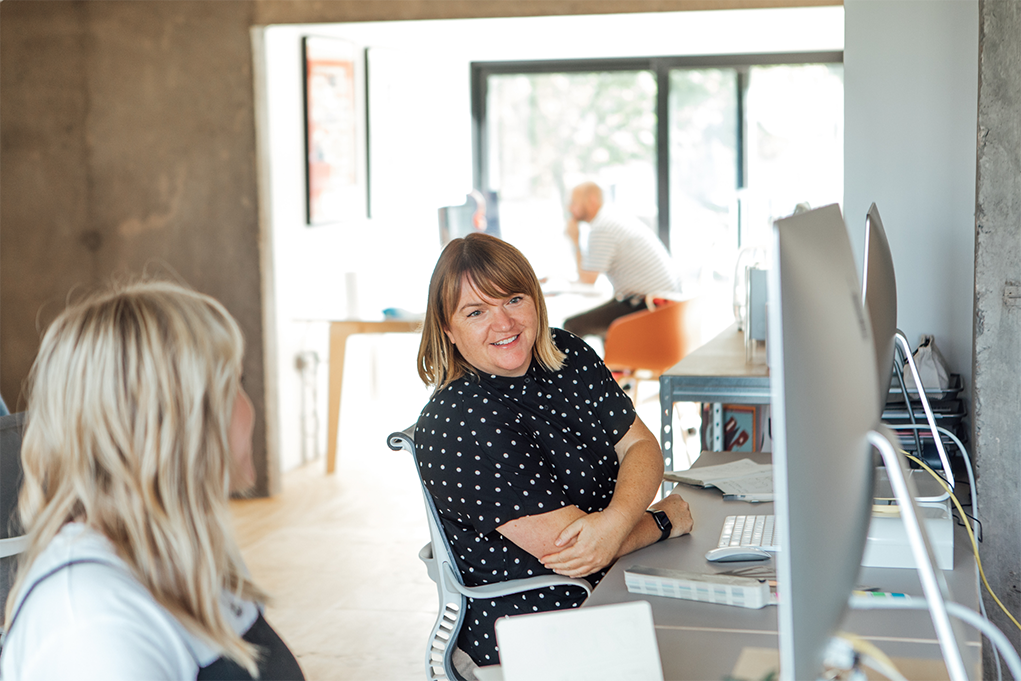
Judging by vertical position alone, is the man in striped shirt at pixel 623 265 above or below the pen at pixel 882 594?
above

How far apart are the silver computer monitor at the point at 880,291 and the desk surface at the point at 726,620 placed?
296 millimetres

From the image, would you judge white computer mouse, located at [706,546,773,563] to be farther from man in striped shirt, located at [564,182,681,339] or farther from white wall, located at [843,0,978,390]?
man in striped shirt, located at [564,182,681,339]

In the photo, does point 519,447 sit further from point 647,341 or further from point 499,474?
point 647,341

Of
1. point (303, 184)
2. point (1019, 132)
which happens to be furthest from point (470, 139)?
point (1019, 132)

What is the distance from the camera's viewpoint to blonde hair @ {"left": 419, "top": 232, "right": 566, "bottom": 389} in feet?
6.55

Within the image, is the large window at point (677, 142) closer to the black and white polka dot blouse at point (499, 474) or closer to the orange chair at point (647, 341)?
the orange chair at point (647, 341)

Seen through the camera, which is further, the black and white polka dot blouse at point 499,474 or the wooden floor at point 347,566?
the wooden floor at point 347,566

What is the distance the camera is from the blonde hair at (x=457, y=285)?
6.55 ft

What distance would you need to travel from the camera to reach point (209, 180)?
4.66m

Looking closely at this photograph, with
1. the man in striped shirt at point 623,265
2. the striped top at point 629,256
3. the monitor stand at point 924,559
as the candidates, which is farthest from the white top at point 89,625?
the striped top at point 629,256

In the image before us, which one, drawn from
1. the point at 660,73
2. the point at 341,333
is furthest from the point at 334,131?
the point at 660,73

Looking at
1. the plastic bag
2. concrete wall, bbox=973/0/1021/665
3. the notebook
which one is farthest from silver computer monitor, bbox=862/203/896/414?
the plastic bag

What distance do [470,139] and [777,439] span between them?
7.37 metres

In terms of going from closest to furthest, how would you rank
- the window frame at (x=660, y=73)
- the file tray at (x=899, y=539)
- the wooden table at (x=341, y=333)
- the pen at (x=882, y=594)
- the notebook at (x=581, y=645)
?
1. the notebook at (x=581, y=645)
2. the pen at (x=882, y=594)
3. the file tray at (x=899, y=539)
4. the wooden table at (x=341, y=333)
5. the window frame at (x=660, y=73)
